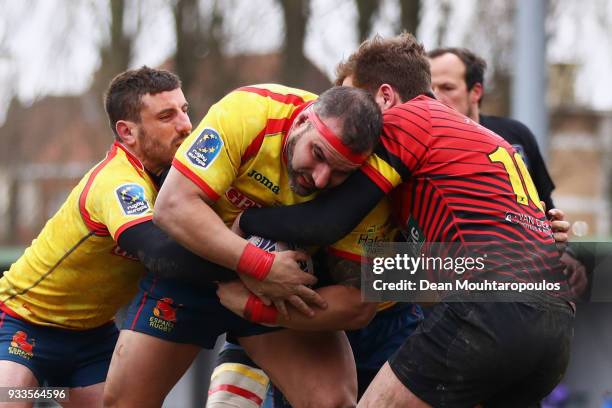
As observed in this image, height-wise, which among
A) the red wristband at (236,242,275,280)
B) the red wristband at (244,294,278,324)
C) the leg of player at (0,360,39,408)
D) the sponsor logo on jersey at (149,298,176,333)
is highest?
the red wristband at (236,242,275,280)

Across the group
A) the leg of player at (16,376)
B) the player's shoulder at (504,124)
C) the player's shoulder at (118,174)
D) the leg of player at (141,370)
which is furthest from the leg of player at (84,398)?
the player's shoulder at (504,124)

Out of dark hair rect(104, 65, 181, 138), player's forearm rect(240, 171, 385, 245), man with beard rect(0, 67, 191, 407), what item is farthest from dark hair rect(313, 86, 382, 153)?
dark hair rect(104, 65, 181, 138)

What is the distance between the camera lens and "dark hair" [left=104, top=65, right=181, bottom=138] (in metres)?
5.06

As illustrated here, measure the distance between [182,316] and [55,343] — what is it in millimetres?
810

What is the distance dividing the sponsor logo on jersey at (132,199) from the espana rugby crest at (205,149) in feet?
1.83

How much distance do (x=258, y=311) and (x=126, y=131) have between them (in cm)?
137

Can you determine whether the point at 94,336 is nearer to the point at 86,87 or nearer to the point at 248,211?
the point at 248,211

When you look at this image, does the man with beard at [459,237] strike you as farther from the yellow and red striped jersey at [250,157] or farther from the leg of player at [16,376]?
the leg of player at [16,376]

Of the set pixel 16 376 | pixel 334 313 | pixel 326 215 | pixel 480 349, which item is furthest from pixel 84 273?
pixel 480 349

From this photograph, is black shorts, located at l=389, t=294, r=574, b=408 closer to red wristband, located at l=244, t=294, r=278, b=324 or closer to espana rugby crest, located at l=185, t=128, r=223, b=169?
red wristband, located at l=244, t=294, r=278, b=324

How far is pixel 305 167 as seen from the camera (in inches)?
155

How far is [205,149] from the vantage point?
399 centimetres

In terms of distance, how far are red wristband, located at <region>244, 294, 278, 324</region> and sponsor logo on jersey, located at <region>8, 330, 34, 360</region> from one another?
1332mm
